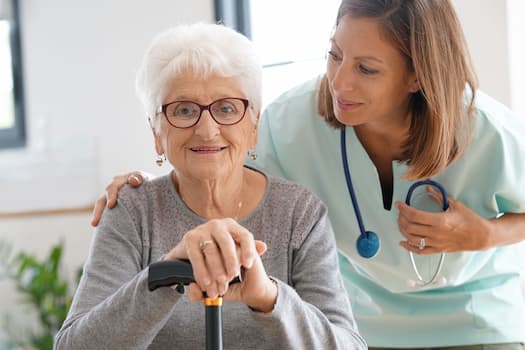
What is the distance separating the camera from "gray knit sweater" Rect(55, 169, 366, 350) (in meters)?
1.16

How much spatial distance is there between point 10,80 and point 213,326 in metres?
3.30

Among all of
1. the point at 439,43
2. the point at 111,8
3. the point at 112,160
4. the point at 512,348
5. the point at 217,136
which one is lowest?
the point at 512,348

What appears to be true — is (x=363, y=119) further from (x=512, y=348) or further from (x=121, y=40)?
(x=121, y=40)

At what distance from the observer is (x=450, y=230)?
1.57 metres

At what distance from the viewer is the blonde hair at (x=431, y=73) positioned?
1.47 metres

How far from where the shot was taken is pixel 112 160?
11.9 feet

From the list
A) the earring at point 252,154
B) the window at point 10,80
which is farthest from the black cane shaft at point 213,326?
the window at point 10,80

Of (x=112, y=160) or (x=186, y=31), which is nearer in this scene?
(x=186, y=31)

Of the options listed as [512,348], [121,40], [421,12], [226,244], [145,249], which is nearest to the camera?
[226,244]

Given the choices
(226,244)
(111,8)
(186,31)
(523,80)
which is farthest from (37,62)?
(226,244)

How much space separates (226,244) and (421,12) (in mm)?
673

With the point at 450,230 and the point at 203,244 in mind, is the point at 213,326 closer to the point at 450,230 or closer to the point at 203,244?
the point at 203,244

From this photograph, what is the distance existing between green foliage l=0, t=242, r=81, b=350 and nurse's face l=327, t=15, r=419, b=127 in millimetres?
2206

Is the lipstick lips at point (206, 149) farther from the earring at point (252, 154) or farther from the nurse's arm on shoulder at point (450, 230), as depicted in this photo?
the nurse's arm on shoulder at point (450, 230)
